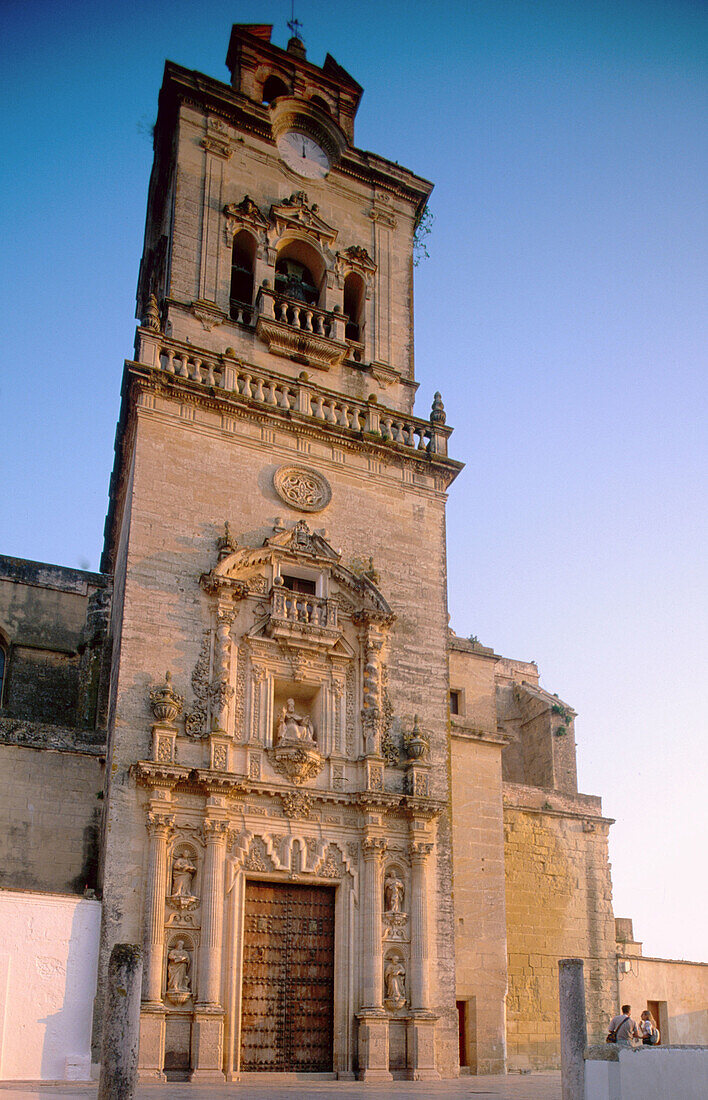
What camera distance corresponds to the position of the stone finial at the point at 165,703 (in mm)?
15602

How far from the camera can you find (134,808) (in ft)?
49.6

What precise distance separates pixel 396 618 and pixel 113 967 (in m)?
9.91

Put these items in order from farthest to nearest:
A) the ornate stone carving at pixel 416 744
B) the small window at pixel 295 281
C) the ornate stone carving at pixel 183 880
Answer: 1. the small window at pixel 295 281
2. the ornate stone carving at pixel 416 744
3. the ornate stone carving at pixel 183 880

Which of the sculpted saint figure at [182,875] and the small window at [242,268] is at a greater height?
the small window at [242,268]

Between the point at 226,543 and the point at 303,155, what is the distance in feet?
33.0

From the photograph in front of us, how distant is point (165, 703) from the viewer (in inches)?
615

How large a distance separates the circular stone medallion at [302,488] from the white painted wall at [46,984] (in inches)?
294

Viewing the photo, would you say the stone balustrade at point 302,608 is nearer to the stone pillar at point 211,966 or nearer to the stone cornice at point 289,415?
the stone cornice at point 289,415

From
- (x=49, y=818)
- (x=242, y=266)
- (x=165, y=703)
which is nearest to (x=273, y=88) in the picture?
(x=242, y=266)

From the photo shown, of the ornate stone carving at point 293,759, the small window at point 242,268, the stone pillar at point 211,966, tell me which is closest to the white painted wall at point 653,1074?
the stone pillar at point 211,966

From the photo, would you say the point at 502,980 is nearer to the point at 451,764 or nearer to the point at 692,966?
the point at 451,764

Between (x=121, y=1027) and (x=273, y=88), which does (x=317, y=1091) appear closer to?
(x=121, y=1027)

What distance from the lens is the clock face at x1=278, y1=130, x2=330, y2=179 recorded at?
883 inches

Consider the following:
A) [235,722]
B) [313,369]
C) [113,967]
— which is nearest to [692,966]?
[235,722]
